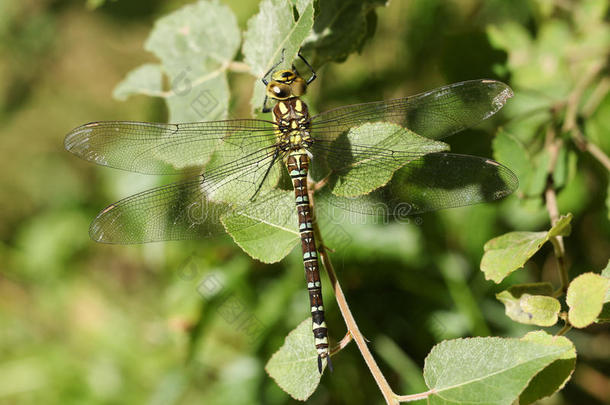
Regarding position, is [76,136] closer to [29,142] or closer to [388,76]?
[388,76]

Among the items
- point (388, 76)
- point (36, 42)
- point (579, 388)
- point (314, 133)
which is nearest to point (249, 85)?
point (388, 76)

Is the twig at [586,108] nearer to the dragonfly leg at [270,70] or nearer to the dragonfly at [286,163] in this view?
the dragonfly at [286,163]

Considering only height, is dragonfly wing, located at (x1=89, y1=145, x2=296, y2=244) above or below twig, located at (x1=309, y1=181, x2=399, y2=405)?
above

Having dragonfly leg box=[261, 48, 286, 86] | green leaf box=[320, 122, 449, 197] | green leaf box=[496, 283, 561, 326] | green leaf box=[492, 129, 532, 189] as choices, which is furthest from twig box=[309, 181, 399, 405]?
green leaf box=[492, 129, 532, 189]

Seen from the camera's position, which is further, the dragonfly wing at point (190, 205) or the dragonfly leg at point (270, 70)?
the dragonfly wing at point (190, 205)

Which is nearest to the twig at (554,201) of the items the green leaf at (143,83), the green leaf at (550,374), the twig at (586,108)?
the twig at (586,108)

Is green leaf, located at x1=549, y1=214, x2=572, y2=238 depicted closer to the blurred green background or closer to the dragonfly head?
the blurred green background
